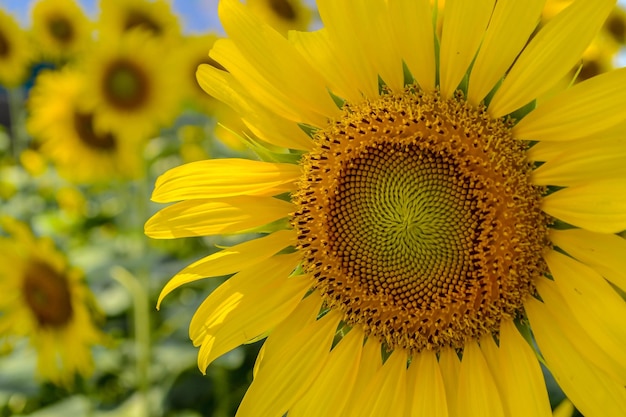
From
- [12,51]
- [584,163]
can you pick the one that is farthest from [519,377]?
[12,51]

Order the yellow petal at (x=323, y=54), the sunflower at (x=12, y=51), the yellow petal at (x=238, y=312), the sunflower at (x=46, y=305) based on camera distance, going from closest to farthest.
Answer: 1. the yellow petal at (x=323, y=54)
2. the yellow petal at (x=238, y=312)
3. the sunflower at (x=46, y=305)
4. the sunflower at (x=12, y=51)

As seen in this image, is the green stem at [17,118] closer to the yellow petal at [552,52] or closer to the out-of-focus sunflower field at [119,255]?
the out-of-focus sunflower field at [119,255]

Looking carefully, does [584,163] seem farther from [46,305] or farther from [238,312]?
[46,305]

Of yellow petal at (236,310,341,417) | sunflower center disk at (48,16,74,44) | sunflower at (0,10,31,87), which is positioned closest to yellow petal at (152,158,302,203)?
yellow petal at (236,310,341,417)

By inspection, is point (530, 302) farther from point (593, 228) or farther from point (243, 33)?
point (243, 33)

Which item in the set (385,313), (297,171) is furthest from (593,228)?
(297,171)

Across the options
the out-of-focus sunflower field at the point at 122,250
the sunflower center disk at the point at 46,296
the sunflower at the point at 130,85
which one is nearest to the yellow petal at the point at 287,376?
the out-of-focus sunflower field at the point at 122,250

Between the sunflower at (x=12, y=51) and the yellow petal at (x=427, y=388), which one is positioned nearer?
the yellow petal at (x=427, y=388)
